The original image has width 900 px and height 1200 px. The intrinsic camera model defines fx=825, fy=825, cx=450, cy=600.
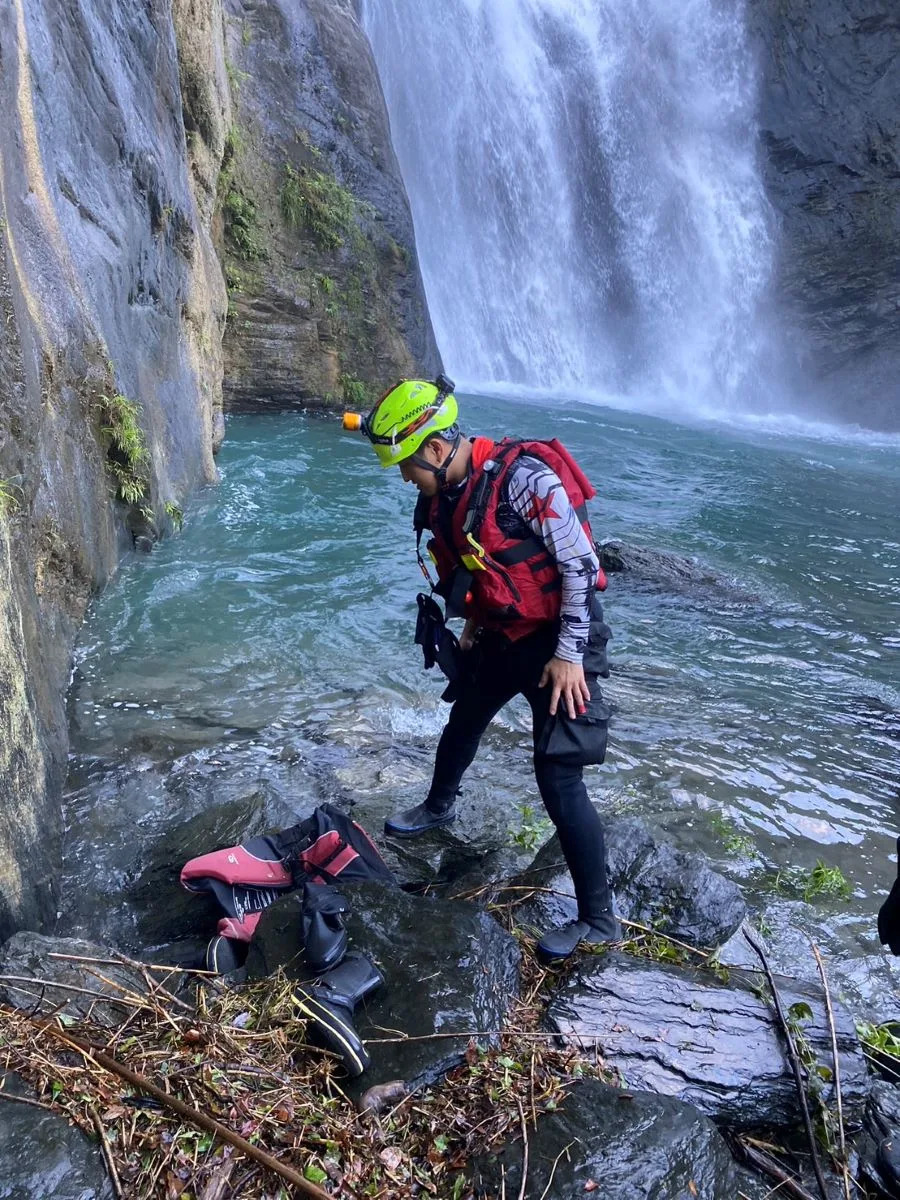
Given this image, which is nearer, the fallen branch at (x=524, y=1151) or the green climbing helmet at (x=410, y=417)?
the fallen branch at (x=524, y=1151)

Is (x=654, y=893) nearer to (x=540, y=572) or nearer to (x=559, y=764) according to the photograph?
(x=559, y=764)

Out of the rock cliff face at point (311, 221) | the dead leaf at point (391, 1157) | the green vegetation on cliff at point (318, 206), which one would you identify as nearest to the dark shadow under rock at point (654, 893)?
the dead leaf at point (391, 1157)

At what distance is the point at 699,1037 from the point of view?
2.69 metres

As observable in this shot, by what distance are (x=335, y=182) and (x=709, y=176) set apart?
1444 centimetres

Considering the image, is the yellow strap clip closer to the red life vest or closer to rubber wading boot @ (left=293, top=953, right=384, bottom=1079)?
the red life vest

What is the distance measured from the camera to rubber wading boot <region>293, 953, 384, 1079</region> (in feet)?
7.79

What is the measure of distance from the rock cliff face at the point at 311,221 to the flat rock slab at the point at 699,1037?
1438 centimetres

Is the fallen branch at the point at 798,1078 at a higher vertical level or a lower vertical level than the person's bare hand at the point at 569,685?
lower

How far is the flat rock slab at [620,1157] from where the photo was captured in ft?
6.63

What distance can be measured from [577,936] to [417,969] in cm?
77

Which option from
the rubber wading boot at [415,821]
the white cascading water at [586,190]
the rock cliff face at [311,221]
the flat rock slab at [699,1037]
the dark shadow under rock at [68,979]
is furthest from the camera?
the white cascading water at [586,190]

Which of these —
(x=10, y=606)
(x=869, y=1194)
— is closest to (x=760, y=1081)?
(x=869, y=1194)

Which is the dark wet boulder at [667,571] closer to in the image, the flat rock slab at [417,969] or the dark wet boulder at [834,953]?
the dark wet boulder at [834,953]

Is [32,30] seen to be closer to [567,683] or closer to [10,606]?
[10,606]
